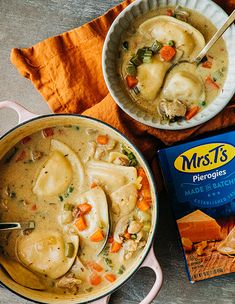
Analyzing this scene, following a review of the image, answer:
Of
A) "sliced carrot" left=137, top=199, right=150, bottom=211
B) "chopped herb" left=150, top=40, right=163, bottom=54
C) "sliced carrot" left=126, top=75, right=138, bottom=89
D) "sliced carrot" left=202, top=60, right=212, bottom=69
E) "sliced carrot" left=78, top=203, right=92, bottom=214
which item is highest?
"chopped herb" left=150, top=40, right=163, bottom=54

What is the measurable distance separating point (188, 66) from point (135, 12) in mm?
323

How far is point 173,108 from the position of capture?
225cm

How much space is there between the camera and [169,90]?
230 centimetres

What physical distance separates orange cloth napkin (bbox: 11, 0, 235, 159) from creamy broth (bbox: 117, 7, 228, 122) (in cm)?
10

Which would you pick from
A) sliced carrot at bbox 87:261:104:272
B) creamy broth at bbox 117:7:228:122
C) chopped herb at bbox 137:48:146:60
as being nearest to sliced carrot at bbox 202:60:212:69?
creamy broth at bbox 117:7:228:122

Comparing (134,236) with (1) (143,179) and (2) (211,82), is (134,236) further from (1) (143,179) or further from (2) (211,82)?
(2) (211,82)

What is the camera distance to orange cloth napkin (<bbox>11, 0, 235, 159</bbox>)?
234 centimetres

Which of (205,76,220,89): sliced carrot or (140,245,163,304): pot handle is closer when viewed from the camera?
(140,245,163,304): pot handle

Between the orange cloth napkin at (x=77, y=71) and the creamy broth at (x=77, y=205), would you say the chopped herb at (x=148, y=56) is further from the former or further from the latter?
the creamy broth at (x=77, y=205)

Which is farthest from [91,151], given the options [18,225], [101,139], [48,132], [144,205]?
[18,225]

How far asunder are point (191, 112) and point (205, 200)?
0.38m

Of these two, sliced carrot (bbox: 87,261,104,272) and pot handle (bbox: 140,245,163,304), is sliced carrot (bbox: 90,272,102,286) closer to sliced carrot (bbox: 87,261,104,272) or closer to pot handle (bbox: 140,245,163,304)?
sliced carrot (bbox: 87,261,104,272)

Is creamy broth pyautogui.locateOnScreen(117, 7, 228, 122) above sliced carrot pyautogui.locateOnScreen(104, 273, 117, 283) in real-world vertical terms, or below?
above

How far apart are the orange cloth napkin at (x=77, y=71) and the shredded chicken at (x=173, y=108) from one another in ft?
0.35
